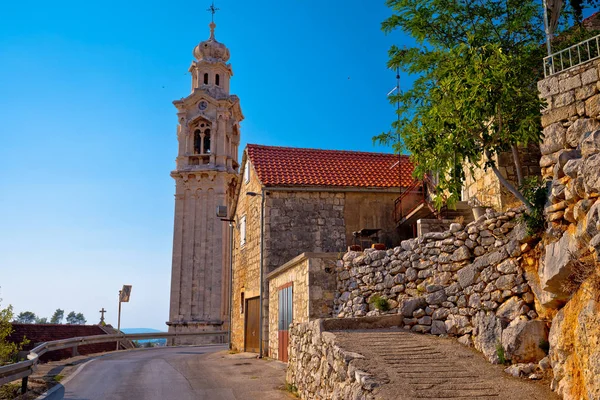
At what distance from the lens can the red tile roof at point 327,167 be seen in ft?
60.7

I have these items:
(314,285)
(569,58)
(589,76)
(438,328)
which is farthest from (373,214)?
(589,76)

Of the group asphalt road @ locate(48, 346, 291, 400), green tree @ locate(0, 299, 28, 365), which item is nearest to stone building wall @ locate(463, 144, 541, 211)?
asphalt road @ locate(48, 346, 291, 400)

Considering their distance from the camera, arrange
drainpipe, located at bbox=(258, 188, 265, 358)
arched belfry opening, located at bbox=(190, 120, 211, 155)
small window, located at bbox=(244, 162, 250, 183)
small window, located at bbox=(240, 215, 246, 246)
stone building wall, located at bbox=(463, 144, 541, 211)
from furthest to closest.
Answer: arched belfry opening, located at bbox=(190, 120, 211, 155), small window, located at bbox=(240, 215, 246, 246), small window, located at bbox=(244, 162, 250, 183), drainpipe, located at bbox=(258, 188, 265, 358), stone building wall, located at bbox=(463, 144, 541, 211)

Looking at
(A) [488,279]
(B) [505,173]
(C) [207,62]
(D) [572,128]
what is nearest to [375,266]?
(A) [488,279]

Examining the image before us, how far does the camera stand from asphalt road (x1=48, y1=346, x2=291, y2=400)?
11312 mm

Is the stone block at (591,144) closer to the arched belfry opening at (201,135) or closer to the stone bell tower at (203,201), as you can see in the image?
the stone bell tower at (203,201)

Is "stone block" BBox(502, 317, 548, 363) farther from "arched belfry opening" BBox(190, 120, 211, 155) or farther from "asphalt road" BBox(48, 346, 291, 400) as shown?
"arched belfry opening" BBox(190, 120, 211, 155)

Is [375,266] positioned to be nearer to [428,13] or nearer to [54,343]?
[428,13]

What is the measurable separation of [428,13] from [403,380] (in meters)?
8.84

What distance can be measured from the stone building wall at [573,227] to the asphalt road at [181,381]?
5598mm

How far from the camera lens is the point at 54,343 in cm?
1919

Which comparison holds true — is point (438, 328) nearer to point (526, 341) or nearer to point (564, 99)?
point (526, 341)

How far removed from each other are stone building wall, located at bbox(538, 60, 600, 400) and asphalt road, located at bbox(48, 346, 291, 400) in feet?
18.4

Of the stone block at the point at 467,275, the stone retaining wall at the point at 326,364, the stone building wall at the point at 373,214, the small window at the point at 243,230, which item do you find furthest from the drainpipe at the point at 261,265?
the stone block at the point at 467,275
